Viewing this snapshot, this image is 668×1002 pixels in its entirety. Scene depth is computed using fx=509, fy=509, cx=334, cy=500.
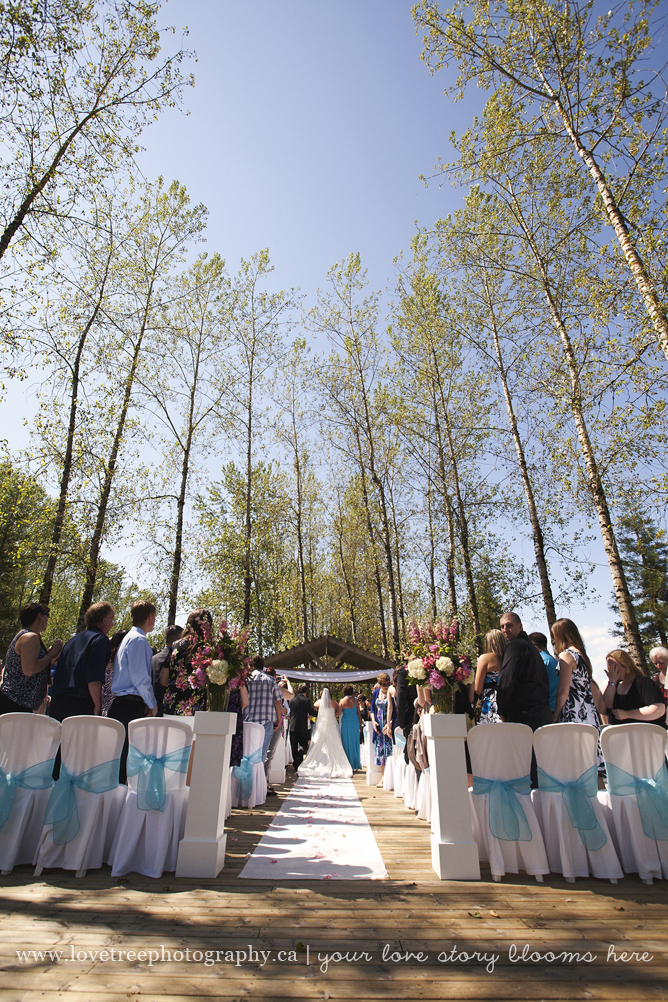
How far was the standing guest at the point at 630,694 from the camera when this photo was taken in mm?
4367

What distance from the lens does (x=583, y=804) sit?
11.4ft

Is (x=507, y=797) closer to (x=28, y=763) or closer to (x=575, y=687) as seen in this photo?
(x=575, y=687)

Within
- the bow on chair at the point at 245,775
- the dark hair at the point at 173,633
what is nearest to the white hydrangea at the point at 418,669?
the dark hair at the point at 173,633

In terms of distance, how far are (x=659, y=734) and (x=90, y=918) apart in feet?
12.3

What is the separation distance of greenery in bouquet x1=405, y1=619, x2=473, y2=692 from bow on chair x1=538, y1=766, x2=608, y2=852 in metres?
0.89

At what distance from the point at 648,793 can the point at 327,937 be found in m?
2.44

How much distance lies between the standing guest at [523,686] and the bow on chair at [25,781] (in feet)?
11.2

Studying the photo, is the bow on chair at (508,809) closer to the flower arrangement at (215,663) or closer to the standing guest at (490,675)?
the standing guest at (490,675)

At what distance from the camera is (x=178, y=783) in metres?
3.65

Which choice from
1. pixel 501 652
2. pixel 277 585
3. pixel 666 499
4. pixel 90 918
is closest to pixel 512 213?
pixel 666 499

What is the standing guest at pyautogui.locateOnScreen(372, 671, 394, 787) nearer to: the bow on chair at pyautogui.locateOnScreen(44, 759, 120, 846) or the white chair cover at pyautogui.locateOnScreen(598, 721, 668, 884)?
the white chair cover at pyautogui.locateOnScreen(598, 721, 668, 884)

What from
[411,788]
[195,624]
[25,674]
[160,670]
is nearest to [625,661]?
[411,788]

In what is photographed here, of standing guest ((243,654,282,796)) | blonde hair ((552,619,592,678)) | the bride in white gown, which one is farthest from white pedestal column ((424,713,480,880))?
the bride in white gown

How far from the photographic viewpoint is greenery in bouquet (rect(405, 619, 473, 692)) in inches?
156
